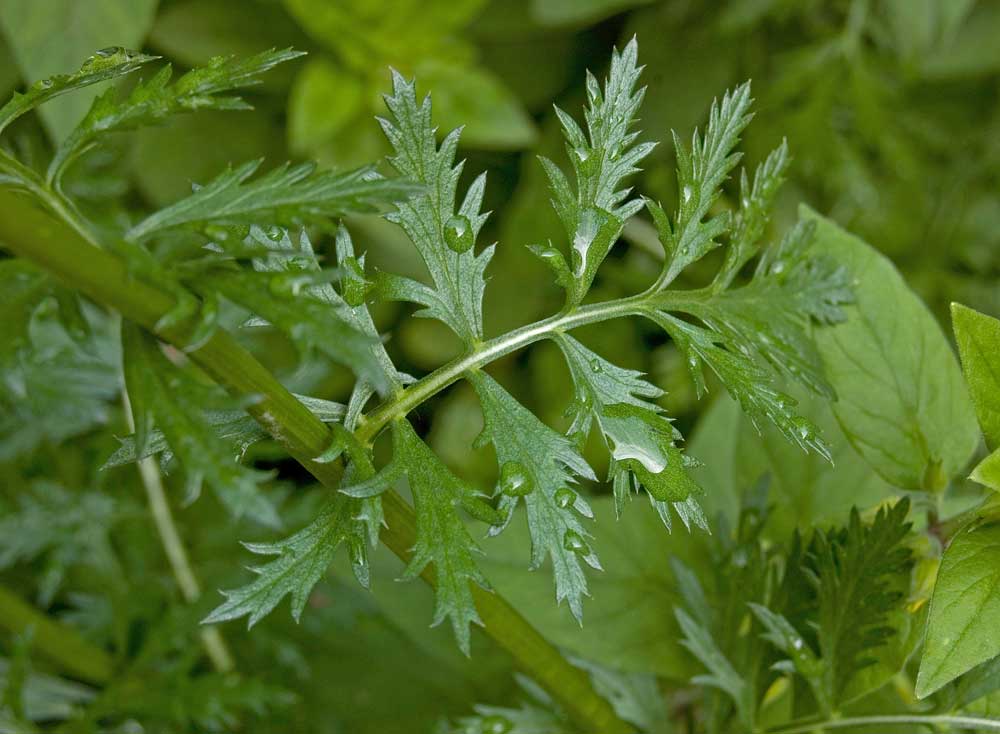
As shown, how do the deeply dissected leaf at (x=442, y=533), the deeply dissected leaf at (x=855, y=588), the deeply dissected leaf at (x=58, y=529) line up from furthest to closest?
1. the deeply dissected leaf at (x=58, y=529)
2. the deeply dissected leaf at (x=855, y=588)
3. the deeply dissected leaf at (x=442, y=533)

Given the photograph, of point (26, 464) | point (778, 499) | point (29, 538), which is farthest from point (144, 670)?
point (778, 499)

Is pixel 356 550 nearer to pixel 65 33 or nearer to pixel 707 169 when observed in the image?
pixel 707 169

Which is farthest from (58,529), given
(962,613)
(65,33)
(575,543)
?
(962,613)

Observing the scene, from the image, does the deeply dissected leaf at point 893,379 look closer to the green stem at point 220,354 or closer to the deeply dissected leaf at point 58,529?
the green stem at point 220,354

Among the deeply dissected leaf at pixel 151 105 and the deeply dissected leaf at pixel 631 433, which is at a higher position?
the deeply dissected leaf at pixel 151 105

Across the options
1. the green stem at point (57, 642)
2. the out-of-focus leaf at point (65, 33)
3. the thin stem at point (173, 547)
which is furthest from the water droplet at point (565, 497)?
the out-of-focus leaf at point (65, 33)
